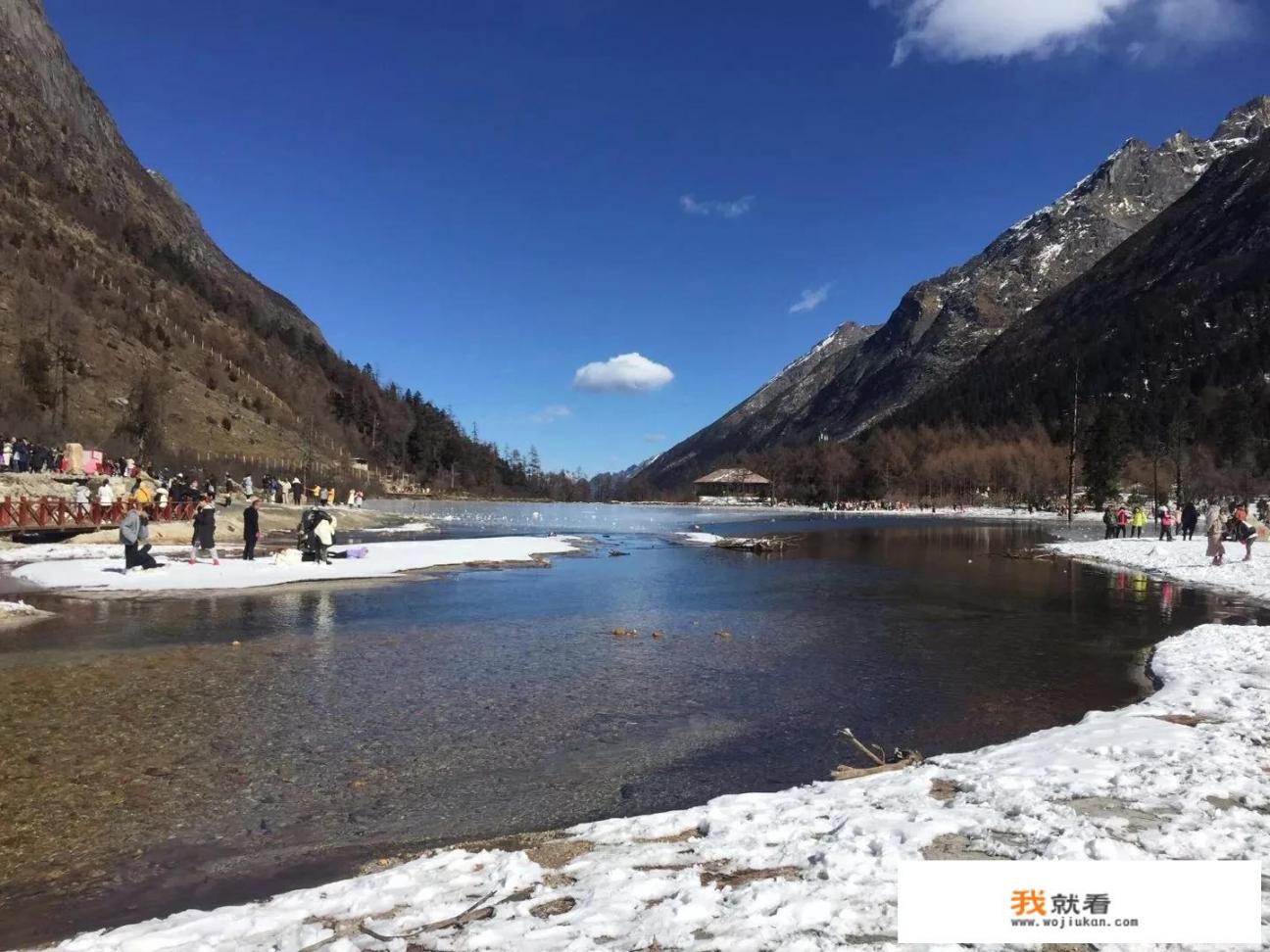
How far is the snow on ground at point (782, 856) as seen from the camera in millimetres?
4766

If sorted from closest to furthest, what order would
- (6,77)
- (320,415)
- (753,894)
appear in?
(753,894) < (6,77) < (320,415)

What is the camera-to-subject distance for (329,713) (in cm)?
1123

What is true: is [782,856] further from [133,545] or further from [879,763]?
[133,545]

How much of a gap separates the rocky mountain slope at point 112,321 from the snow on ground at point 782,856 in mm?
78786

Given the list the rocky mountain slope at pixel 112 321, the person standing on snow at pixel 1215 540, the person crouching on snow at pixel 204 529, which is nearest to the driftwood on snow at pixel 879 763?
the person crouching on snow at pixel 204 529

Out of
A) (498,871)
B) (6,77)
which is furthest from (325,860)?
(6,77)

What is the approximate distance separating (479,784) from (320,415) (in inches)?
6343

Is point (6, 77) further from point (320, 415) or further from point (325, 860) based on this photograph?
point (325, 860)

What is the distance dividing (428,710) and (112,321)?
12326 cm

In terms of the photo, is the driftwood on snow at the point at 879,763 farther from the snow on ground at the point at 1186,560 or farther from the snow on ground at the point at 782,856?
the snow on ground at the point at 1186,560

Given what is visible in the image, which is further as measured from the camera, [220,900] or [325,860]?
[325,860]

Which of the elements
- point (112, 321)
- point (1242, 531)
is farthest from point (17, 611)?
point (112, 321)
